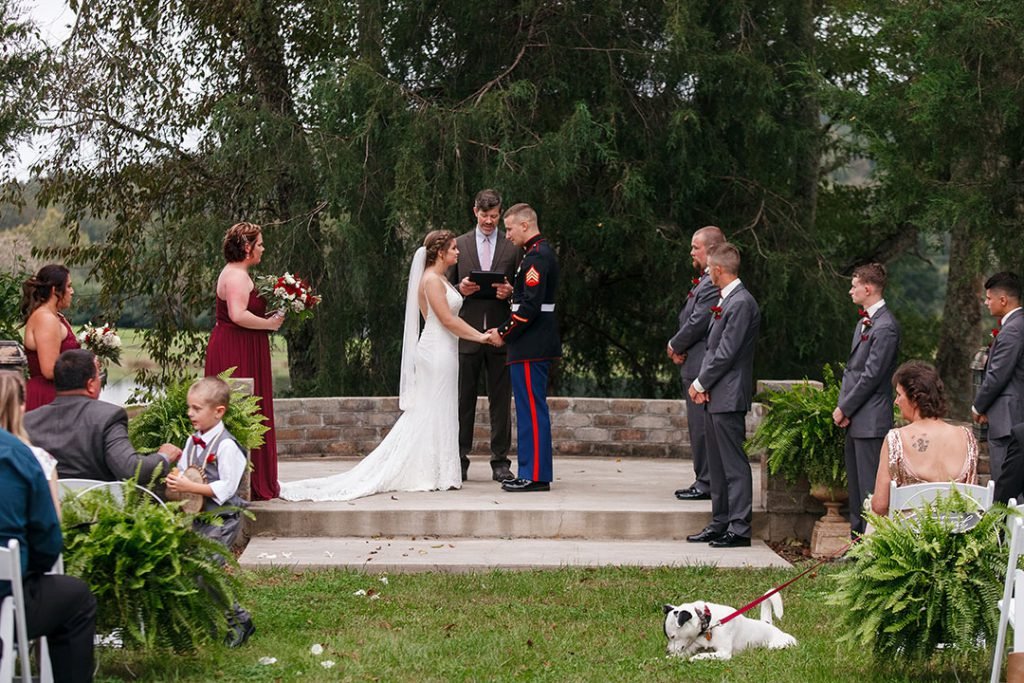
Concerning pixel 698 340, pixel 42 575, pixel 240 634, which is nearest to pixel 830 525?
pixel 698 340

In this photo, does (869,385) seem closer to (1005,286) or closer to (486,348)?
(1005,286)

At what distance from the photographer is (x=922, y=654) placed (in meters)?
5.97

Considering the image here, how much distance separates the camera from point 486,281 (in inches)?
408

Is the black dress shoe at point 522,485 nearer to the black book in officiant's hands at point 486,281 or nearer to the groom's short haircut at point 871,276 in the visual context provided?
the black book in officiant's hands at point 486,281

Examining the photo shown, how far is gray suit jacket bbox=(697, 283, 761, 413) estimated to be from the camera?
8.94m

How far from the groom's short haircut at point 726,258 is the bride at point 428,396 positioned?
1.95 m

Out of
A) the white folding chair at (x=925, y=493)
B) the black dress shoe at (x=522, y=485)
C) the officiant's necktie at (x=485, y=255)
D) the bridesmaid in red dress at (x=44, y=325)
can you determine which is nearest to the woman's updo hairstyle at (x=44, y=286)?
the bridesmaid in red dress at (x=44, y=325)

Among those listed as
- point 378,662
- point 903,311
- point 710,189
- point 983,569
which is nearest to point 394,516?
point 378,662

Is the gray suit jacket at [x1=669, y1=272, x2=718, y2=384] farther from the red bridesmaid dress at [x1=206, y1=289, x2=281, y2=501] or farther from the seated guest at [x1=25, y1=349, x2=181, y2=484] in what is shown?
the seated guest at [x1=25, y1=349, x2=181, y2=484]

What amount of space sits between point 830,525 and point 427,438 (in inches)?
116

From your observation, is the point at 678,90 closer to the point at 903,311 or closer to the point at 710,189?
the point at 710,189

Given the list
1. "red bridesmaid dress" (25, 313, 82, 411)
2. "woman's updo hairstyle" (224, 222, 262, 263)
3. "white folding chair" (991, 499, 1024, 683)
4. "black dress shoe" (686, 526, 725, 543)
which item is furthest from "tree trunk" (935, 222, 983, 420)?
"white folding chair" (991, 499, 1024, 683)

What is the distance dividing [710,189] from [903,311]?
19.5ft

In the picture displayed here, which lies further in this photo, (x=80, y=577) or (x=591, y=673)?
(x=591, y=673)
